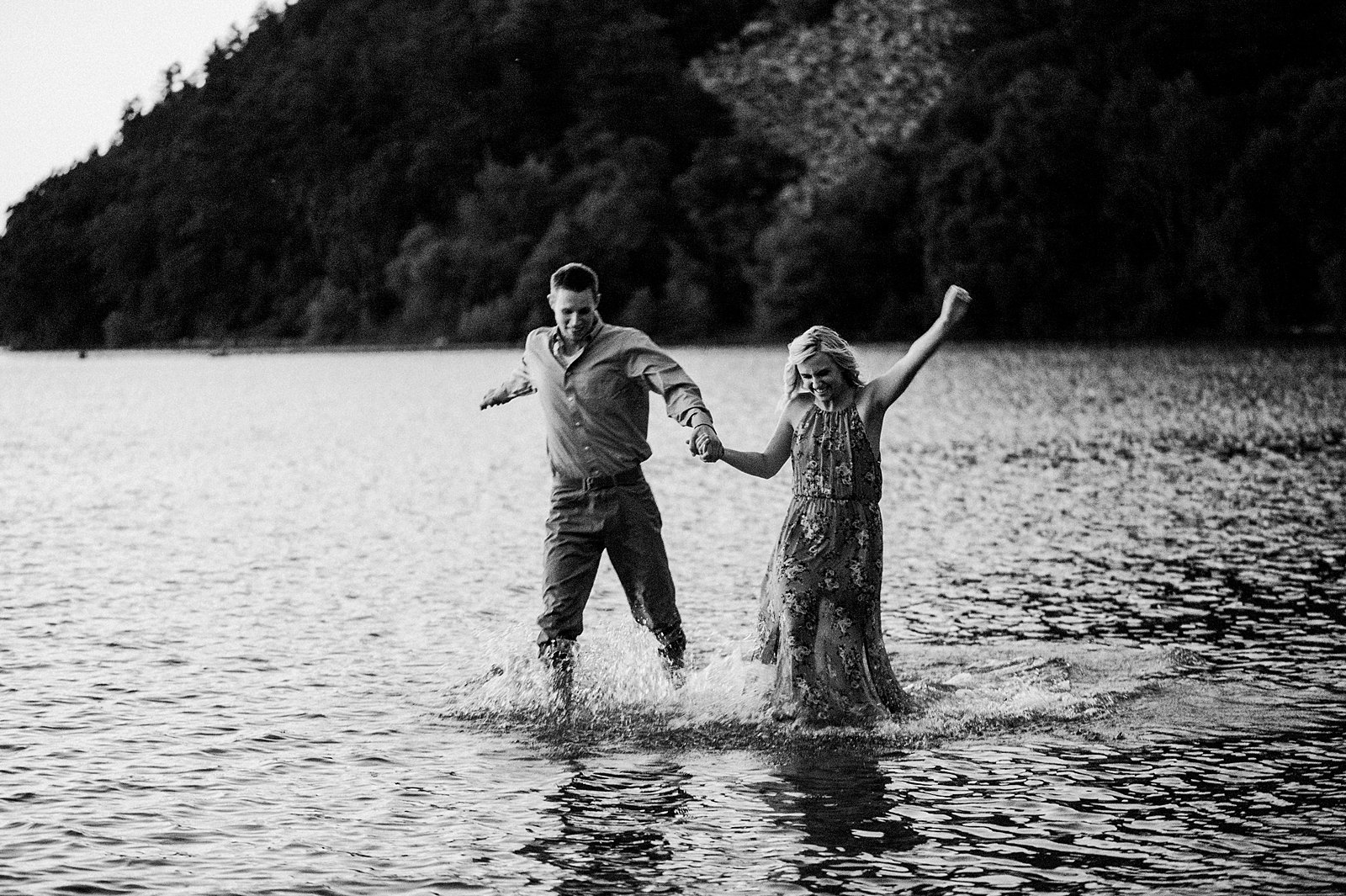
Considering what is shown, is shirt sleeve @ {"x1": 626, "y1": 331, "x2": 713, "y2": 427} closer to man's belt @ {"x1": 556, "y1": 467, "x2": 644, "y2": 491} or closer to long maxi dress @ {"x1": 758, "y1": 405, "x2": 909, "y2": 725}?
man's belt @ {"x1": 556, "y1": 467, "x2": 644, "y2": 491}

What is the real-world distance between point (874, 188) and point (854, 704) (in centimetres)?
11294

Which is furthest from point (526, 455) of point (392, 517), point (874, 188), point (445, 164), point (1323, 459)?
point (445, 164)

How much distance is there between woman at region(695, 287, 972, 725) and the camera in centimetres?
1046

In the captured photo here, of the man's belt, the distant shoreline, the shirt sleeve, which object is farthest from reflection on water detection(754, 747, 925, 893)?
the distant shoreline

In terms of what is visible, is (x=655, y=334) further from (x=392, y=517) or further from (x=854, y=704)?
(x=854, y=704)

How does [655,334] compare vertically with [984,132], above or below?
below

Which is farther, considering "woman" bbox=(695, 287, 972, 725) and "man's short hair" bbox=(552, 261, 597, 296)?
"man's short hair" bbox=(552, 261, 597, 296)

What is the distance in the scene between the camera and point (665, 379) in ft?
35.7

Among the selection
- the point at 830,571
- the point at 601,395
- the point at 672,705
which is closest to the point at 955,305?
the point at 830,571

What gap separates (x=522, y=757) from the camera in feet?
34.7

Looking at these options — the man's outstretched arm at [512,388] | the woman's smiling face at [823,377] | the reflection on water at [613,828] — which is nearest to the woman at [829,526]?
the woman's smiling face at [823,377]

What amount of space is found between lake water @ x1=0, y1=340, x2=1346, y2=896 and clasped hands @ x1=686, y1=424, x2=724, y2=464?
1.84 meters

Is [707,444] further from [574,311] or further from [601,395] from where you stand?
[574,311]

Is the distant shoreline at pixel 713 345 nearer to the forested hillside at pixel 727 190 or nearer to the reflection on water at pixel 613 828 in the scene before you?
the forested hillside at pixel 727 190
